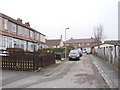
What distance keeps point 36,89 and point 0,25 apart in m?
20.6

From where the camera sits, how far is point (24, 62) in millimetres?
13219

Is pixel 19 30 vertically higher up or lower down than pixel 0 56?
higher up

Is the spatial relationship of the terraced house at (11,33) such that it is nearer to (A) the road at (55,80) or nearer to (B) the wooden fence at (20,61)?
(B) the wooden fence at (20,61)

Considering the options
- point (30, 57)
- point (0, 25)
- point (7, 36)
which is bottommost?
point (30, 57)

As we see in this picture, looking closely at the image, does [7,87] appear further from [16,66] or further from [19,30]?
[19,30]

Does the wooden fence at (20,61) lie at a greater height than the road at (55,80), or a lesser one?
greater

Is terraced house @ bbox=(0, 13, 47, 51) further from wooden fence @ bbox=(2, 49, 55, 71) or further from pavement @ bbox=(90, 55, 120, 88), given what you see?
pavement @ bbox=(90, 55, 120, 88)

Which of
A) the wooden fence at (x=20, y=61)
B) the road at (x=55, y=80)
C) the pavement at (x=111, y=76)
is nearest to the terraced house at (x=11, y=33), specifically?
the wooden fence at (x=20, y=61)

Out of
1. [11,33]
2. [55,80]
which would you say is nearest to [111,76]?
[55,80]

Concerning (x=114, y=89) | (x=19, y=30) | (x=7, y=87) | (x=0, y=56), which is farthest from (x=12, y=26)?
(x=114, y=89)

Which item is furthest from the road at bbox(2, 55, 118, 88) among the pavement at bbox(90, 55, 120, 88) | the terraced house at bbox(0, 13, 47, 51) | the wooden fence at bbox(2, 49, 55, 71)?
the terraced house at bbox(0, 13, 47, 51)

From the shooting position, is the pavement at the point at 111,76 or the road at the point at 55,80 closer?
the road at the point at 55,80

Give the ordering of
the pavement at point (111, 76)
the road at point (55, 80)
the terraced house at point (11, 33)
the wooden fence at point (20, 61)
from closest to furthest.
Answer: the road at point (55, 80) → the pavement at point (111, 76) → the wooden fence at point (20, 61) → the terraced house at point (11, 33)

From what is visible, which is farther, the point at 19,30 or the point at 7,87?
the point at 19,30
